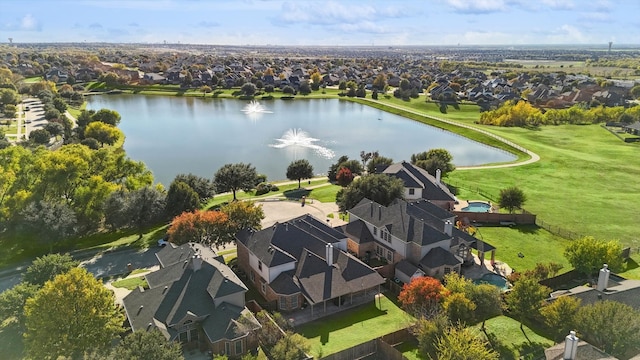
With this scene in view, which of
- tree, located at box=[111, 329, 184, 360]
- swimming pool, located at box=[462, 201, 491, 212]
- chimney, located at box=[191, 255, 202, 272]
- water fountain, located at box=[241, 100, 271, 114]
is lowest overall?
swimming pool, located at box=[462, 201, 491, 212]

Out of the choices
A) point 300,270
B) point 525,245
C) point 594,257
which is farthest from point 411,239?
point 594,257

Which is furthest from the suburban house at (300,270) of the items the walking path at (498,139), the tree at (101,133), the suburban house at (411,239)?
the tree at (101,133)

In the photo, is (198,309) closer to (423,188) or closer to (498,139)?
(423,188)

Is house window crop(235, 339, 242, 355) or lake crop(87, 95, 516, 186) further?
lake crop(87, 95, 516, 186)

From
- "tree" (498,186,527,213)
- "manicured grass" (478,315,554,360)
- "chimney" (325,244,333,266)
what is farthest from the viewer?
"tree" (498,186,527,213)

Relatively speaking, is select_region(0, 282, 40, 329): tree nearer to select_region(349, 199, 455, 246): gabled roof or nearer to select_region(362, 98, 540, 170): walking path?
select_region(349, 199, 455, 246): gabled roof

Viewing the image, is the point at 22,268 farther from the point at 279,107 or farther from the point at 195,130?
the point at 279,107

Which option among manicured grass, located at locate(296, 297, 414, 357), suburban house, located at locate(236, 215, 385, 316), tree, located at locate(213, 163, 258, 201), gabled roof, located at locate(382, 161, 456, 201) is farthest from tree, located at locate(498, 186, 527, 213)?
tree, located at locate(213, 163, 258, 201)
